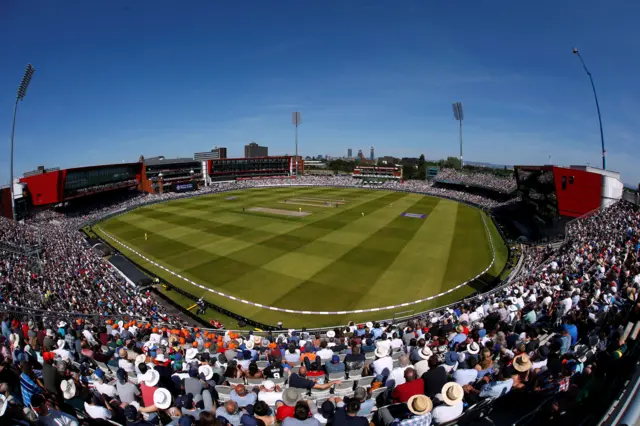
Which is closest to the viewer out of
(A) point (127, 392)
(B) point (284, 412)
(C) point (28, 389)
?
(B) point (284, 412)

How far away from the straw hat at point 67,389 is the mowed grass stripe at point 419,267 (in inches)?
687

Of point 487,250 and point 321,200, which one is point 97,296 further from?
point 321,200

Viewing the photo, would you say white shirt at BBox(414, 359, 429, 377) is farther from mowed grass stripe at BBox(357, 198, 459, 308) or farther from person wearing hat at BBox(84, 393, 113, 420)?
mowed grass stripe at BBox(357, 198, 459, 308)

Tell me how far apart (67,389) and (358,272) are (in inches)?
898

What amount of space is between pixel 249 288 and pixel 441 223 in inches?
1266

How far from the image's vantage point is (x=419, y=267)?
92.1 feet

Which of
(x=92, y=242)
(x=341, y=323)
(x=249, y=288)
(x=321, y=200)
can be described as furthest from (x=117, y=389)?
(x=321, y=200)

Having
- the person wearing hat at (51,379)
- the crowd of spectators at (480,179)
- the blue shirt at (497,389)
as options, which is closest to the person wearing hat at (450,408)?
the blue shirt at (497,389)

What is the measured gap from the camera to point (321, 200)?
67.8 meters

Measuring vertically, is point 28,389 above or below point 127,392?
above

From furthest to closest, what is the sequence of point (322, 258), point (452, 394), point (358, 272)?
point (322, 258)
point (358, 272)
point (452, 394)

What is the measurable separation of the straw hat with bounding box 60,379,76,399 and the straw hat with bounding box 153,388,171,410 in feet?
5.47

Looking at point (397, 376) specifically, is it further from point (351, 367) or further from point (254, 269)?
point (254, 269)

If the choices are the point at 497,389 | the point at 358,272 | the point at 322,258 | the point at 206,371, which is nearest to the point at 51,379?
the point at 206,371
